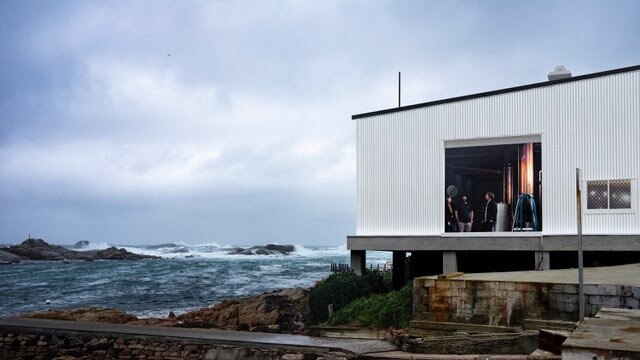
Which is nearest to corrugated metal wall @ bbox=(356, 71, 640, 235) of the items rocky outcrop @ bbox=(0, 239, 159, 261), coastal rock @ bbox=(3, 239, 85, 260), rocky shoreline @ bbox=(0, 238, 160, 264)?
rocky shoreline @ bbox=(0, 238, 160, 264)

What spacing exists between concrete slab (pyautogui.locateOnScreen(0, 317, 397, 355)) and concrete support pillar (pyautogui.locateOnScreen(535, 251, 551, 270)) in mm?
6978

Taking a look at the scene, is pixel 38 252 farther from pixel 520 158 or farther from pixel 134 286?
pixel 520 158

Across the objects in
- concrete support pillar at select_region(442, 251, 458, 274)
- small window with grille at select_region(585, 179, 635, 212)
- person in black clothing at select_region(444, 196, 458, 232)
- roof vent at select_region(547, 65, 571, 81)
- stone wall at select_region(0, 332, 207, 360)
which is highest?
roof vent at select_region(547, 65, 571, 81)

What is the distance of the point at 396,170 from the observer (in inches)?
787

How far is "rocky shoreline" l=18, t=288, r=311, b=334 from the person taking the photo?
19.5 meters

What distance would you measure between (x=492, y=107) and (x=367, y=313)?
23.3 ft

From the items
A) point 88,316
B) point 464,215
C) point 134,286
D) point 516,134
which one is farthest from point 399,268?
point 134,286

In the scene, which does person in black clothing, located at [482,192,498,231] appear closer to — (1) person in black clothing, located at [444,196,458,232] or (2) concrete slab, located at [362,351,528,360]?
(1) person in black clothing, located at [444,196,458,232]

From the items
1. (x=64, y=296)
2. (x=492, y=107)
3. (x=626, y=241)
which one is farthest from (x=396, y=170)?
(x=64, y=296)

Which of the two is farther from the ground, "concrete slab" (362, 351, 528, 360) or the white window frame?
the white window frame

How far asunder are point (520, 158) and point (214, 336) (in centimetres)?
1192

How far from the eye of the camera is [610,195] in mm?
17266

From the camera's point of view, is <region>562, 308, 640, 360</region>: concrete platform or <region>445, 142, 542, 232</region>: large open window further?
<region>445, 142, 542, 232</region>: large open window

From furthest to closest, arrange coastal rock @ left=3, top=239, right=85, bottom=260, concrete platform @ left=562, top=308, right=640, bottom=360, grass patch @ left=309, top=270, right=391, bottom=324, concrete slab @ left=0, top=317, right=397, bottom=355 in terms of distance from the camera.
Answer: coastal rock @ left=3, top=239, right=85, bottom=260
grass patch @ left=309, top=270, right=391, bottom=324
concrete slab @ left=0, top=317, right=397, bottom=355
concrete platform @ left=562, top=308, right=640, bottom=360
